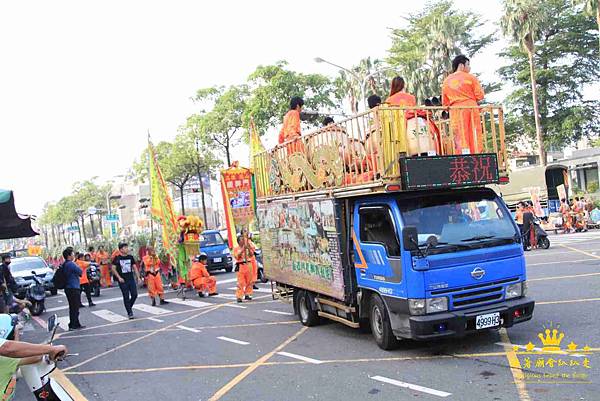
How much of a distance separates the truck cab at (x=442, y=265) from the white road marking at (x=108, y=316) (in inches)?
322

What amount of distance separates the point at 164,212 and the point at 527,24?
2750 centimetres

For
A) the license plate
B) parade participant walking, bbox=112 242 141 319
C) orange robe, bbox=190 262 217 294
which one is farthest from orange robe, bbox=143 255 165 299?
the license plate

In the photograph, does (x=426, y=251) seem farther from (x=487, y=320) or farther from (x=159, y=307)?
(x=159, y=307)

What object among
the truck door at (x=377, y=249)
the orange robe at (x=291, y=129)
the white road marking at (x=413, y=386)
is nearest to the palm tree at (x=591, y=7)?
the orange robe at (x=291, y=129)

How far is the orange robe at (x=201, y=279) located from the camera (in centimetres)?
1623

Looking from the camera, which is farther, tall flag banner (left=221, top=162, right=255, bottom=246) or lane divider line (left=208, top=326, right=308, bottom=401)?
tall flag banner (left=221, top=162, right=255, bottom=246)

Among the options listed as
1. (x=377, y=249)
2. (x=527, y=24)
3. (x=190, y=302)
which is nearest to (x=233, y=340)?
(x=377, y=249)

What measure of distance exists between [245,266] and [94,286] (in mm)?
9106

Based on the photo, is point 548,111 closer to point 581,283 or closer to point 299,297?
point 581,283

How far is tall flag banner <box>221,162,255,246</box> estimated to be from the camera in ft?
57.4

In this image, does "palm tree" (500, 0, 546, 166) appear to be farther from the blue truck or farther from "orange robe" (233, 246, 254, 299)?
the blue truck

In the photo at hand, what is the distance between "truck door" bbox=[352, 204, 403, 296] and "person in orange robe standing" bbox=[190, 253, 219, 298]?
352 inches

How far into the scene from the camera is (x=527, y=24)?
3491 cm

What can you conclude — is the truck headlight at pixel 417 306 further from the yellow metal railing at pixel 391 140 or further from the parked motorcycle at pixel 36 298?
the parked motorcycle at pixel 36 298
